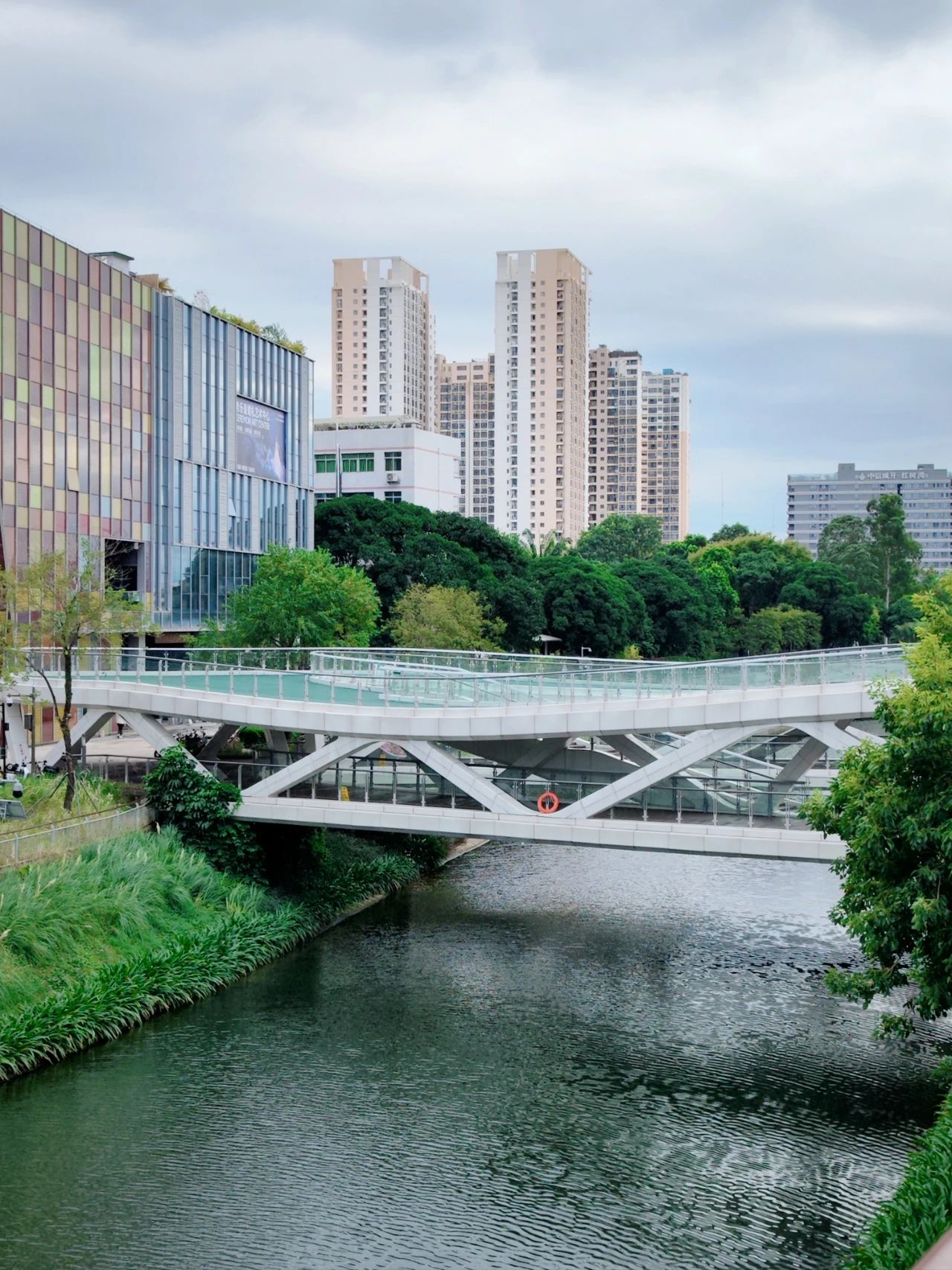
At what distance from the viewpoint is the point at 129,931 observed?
27.2 metres

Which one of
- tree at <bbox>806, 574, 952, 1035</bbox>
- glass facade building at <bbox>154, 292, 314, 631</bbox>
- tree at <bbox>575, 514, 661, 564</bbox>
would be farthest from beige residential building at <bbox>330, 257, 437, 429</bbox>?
tree at <bbox>806, 574, 952, 1035</bbox>

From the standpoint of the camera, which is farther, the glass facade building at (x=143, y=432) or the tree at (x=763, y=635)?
the tree at (x=763, y=635)

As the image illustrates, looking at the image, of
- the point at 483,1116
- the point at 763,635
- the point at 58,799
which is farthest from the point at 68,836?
the point at 763,635

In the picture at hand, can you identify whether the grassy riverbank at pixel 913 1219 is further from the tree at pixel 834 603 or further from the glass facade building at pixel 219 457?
the tree at pixel 834 603

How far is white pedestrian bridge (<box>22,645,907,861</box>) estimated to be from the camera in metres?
27.5

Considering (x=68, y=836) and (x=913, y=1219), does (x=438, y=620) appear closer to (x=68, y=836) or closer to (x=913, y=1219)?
(x=68, y=836)

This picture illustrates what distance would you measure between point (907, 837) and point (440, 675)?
582 inches

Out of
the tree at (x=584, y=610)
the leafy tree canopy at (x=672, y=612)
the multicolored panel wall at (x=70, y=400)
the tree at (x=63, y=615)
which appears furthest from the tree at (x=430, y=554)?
the tree at (x=63, y=615)

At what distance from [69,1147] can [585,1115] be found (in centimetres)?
787

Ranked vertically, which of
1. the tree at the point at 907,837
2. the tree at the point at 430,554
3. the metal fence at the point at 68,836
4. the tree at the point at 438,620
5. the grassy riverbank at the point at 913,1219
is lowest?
the grassy riverbank at the point at 913,1219

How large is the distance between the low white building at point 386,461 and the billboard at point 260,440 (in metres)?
44.6

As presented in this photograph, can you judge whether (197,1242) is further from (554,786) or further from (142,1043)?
(554,786)

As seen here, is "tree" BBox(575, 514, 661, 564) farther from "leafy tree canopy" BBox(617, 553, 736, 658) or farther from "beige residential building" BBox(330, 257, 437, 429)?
"beige residential building" BBox(330, 257, 437, 429)

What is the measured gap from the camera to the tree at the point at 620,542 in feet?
422
